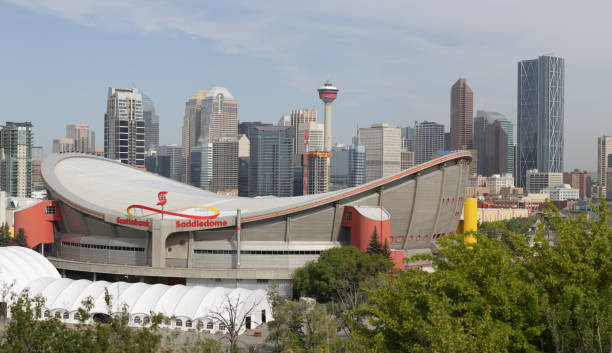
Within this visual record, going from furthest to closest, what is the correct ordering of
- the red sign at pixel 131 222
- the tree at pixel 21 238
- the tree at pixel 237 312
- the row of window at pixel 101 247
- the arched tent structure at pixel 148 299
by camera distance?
1. the tree at pixel 21 238
2. the row of window at pixel 101 247
3. the red sign at pixel 131 222
4. the arched tent structure at pixel 148 299
5. the tree at pixel 237 312

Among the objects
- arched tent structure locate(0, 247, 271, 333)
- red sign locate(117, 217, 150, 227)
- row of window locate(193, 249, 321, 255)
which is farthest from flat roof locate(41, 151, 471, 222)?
arched tent structure locate(0, 247, 271, 333)

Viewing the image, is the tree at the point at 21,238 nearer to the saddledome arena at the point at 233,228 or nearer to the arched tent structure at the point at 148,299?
the saddledome arena at the point at 233,228

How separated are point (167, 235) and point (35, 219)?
17.7 meters

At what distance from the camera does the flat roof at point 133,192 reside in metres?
70.7

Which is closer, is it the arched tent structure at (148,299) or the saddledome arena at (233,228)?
the arched tent structure at (148,299)

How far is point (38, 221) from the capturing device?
75.6 metres

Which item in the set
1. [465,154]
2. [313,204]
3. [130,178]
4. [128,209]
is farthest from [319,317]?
[130,178]

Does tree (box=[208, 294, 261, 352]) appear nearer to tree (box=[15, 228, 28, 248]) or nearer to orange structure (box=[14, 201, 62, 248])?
orange structure (box=[14, 201, 62, 248])

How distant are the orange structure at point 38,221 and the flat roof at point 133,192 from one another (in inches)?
85.8

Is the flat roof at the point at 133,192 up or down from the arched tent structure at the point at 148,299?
up

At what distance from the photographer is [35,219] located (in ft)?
247

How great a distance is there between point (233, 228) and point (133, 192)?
17.8m

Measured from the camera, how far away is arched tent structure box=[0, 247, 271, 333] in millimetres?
53750

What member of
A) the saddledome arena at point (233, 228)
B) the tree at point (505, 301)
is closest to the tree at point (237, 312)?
the saddledome arena at point (233, 228)
